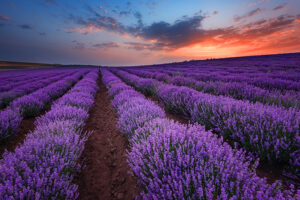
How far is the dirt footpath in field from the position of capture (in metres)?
1.82

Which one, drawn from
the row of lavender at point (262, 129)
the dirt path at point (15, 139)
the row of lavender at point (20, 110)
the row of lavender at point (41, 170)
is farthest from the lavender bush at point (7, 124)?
the row of lavender at point (262, 129)

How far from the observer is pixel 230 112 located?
2332 mm

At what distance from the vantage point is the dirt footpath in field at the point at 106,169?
182 centimetres

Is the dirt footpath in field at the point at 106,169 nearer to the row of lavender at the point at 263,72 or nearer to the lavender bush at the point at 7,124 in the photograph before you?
the lavender bush at the point at 7,124

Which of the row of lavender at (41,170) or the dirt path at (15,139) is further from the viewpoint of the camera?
the dirt path at (15,139)

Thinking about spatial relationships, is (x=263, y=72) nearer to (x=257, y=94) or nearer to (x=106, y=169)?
(x=257, y=94)

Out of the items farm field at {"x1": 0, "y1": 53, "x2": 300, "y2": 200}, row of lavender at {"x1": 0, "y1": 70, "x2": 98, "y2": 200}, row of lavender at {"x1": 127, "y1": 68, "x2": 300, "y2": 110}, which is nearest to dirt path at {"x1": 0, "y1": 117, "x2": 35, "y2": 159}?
farm field at {"x1": 0, "y1": 53, "x2": 300, "y2": 200}

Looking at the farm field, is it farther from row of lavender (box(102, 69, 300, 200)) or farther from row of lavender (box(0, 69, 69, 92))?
row of lavender (box(0, 69, 69, 92))

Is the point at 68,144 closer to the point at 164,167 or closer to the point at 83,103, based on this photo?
the point at 164,167

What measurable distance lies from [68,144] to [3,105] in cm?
573

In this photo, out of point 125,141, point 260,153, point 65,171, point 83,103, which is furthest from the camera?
point 83,103

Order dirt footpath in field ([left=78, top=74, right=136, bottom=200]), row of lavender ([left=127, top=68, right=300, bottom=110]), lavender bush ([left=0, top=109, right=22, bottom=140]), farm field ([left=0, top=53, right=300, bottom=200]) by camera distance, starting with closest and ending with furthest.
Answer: farm field ([left=0, top=53, right=300, bottom=200]) → dirt footpath in field ([left=78, top=74, right=136, bottom=200]) → lavender bush ([left=0, top=109, right=22, bottom=140]) → row of lavender ([left=127, top=68, right=300, bottom=110])

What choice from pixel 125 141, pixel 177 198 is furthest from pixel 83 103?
pixel 177 198

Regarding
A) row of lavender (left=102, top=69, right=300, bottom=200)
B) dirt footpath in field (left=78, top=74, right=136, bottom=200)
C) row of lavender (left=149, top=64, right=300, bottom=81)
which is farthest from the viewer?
row of lavender (left=149, top=64, right=300, bottom=81)
